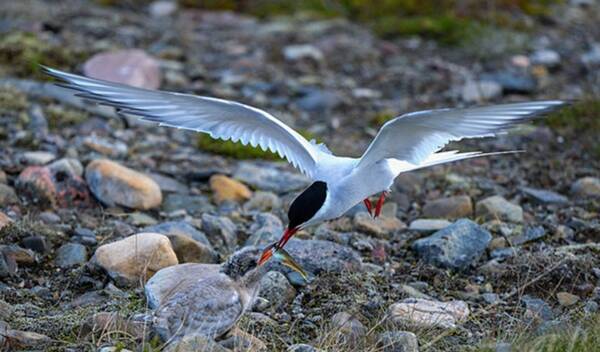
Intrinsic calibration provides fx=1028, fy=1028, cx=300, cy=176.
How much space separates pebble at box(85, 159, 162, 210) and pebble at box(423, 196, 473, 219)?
1707mm

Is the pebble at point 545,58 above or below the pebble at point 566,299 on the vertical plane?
below

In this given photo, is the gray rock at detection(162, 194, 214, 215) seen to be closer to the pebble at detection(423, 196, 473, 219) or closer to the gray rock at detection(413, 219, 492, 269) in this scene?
the pebble at detection(423, 196, 473, 219)

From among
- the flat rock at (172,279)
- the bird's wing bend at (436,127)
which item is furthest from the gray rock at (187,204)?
the bird's wing bend at (436,127)

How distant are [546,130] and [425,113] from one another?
3.77 meters

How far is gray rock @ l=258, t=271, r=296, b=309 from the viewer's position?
498 centimetres

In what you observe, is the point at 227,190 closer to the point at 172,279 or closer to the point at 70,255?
the point at 70,255

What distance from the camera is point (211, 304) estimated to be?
14.0ft

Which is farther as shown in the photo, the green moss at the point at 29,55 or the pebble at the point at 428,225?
the green moss at the point at 29,55

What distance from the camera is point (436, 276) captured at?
17.7 ft

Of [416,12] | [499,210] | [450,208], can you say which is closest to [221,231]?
[450,208]

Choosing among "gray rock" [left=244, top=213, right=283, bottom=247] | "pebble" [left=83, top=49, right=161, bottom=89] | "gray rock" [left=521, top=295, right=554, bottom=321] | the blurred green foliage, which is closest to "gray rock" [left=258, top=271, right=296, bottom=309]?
"gray rock" [left=244, top=213, right=283, bottom=247]

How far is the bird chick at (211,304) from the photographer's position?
13.7ft

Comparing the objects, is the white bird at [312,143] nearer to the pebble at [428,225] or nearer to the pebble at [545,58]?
the pebble at [428,225]

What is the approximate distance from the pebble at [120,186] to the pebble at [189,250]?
945 millimetres
